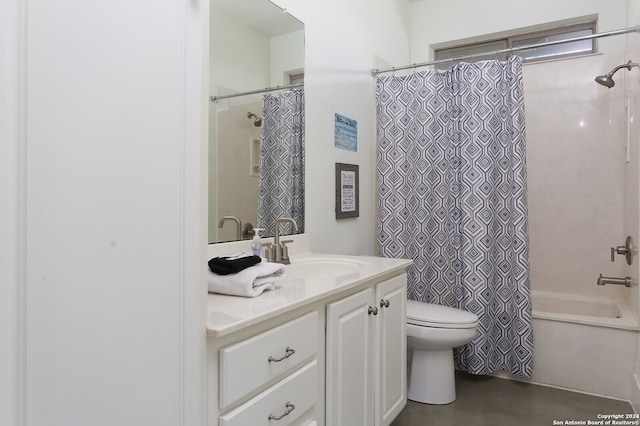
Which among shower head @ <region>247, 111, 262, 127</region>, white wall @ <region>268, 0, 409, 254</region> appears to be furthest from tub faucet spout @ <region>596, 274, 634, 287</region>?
shower head @ <region>247, 111, 262, 127</region>

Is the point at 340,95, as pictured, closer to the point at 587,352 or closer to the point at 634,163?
the point at 634,163

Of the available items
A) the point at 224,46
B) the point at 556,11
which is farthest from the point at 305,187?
the point at 556,11

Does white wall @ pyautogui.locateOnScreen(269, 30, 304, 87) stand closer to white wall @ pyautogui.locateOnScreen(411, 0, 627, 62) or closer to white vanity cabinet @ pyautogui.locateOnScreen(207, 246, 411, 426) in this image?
white vanity cabinet @ pyautogui.locateOnScreen(207, 246, 411, 426)

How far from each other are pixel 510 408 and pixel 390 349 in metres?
0.93

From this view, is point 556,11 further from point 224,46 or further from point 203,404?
point 203,404

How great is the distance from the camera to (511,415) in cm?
217

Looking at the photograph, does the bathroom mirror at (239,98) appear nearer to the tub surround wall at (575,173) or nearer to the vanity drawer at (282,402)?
the vanity drawer at (282,402)

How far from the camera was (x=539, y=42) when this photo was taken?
3188 millimetres

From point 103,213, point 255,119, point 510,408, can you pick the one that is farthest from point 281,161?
point 510,408

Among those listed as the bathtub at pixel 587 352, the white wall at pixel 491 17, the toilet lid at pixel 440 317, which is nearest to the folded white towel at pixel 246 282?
the toilet lid at pixel 440 317

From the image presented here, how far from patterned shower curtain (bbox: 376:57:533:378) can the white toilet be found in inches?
11.7

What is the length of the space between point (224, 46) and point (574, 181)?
102 inches

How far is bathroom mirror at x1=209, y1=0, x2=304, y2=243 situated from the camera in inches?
65.7

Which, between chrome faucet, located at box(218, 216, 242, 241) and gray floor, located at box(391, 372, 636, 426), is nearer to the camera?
chrome faucet, located at box(218, 216, 242, 241)
